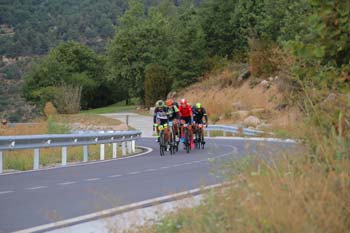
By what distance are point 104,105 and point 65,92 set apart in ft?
131

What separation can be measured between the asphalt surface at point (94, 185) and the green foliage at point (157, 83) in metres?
55.9

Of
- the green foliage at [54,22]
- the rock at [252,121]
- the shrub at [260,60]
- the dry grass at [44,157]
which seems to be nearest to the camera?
the dry grass at [44,157]

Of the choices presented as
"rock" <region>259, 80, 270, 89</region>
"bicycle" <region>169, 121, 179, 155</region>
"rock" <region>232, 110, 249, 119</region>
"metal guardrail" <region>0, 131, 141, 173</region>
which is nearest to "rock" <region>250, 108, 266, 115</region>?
"rock" <region>232, 110, 249, 119</region>

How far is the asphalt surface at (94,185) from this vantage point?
1070 centimetres

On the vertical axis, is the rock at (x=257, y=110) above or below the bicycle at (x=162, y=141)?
below

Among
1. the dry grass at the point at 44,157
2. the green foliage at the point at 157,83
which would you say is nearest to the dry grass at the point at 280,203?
the dry grass at the point at 44,157

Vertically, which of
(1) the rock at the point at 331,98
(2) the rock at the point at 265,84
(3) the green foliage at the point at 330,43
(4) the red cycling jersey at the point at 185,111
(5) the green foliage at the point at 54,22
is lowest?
(2) the rock at the point at 265,84

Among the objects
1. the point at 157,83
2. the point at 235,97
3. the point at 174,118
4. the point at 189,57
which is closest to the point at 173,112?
the point at 174,118

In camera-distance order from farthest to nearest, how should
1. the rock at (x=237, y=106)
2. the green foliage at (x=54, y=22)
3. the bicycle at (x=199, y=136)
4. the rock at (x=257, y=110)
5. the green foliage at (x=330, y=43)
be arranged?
the green foliage at (x=54, y=22) < the rock at (x=237, y=106) < the rock at (x=257, y=110) < the bicycle at (x=199, y=136) < the green foliage at (x=330, y=43)

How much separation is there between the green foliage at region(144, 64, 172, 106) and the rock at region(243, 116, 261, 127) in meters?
30.4

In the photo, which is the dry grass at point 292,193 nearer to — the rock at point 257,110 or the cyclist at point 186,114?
the cyclist at point 186,114

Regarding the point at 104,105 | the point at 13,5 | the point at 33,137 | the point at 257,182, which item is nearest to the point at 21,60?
the point at 13,5

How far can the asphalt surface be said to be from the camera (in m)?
10.7

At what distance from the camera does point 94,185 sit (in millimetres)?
15195
